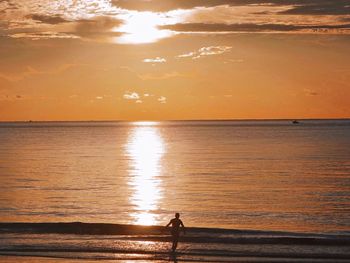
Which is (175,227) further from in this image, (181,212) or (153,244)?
(181,212)

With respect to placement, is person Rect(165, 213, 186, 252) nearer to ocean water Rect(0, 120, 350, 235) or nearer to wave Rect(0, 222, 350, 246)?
wave Rect(0, 222, 350, 246)

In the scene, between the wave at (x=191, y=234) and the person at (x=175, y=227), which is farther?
the wave at (x=191, y=234)

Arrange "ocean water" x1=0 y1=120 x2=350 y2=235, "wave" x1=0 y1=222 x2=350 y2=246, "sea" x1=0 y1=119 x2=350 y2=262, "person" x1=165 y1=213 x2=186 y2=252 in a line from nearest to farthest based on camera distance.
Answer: "person" x1=165 y1=213 x2=186 y2=252
"sea" x1=0 y1=119 x2=350 y2=262
"wave" x1=0 y1=222 x2=350 y2=246
"ocean water" x1=0 y1=120 x2=350 y2=235

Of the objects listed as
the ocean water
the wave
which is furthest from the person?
the ocean water

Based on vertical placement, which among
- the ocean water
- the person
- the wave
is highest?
the person

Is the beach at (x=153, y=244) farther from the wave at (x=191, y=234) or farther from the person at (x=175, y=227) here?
the person at (x=175, y=227)

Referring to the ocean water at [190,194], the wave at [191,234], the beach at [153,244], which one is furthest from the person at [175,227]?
the ocean water at [190,194]

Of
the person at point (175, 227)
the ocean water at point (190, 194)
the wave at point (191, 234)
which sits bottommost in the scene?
the ocean water at point (190, 194)

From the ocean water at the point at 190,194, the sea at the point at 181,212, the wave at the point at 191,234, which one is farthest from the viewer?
the ocean water at the point at 190,194

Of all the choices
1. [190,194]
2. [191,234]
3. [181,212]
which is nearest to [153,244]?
[191,234]

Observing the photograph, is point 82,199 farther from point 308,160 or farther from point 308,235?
point 308,160

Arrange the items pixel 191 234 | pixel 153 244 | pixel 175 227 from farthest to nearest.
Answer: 1. pixel 191 234
2. pixel 153 244
3. pixel 175 227

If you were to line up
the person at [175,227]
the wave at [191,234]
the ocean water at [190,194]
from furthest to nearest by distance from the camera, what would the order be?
the ocean water at [190,194]
the wave at [191,234]
the person at [175,227]

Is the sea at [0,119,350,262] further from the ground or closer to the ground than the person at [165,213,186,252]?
closer to the ground
